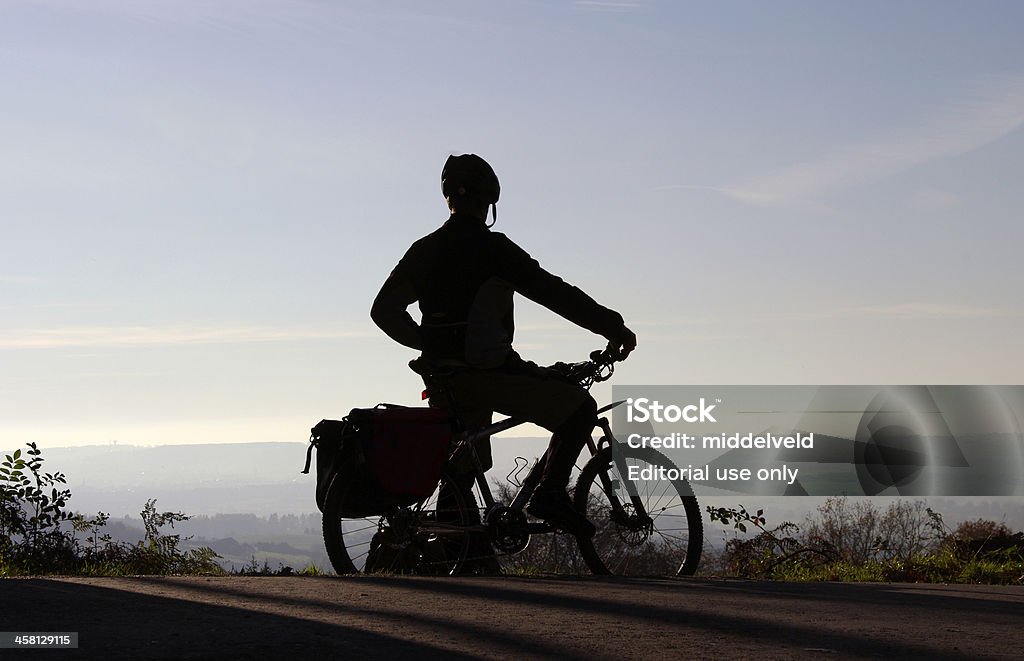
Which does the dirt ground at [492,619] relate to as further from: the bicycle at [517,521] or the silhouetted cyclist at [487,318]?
the silhouetted cyclist at [487,318]

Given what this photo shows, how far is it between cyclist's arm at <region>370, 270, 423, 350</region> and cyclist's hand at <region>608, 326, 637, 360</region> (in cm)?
122

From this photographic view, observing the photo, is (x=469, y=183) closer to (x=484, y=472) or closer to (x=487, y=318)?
(x=487, y=318)

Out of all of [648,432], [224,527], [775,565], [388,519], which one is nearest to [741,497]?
[775,565]

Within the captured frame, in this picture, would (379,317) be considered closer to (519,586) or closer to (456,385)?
(456,385)

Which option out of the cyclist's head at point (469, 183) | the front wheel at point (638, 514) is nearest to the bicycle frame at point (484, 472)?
the front wheel at point (638, 514)

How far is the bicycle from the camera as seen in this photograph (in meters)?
7.98

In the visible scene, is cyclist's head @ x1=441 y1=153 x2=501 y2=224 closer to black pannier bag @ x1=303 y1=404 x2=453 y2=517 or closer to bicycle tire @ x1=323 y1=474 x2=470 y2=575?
black pannier bag @ x1=303 y1=404 x2=453 y2=517

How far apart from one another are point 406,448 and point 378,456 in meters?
→ 0.18

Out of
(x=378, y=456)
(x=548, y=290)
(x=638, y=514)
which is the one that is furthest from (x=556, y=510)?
(x=548, y=290)

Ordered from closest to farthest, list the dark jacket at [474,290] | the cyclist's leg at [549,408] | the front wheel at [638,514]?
1. the dark jacket at [474,290]
2. the cyclist's leg at [549,408]
3. the front wheel at [638,514]

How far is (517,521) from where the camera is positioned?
8031 millimetres

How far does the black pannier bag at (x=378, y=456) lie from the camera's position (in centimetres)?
778

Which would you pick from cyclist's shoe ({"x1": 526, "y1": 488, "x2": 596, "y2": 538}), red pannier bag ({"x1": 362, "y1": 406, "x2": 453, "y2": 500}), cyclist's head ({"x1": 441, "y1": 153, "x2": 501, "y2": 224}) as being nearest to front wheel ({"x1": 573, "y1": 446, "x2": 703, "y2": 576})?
cyclist's shoe ({"x1": 526, "y1": 488, "x2": 596, "y2": 538})

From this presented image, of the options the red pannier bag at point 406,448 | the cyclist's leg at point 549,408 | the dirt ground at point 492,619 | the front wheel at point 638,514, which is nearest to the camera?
the dirt ground at point 492,619
